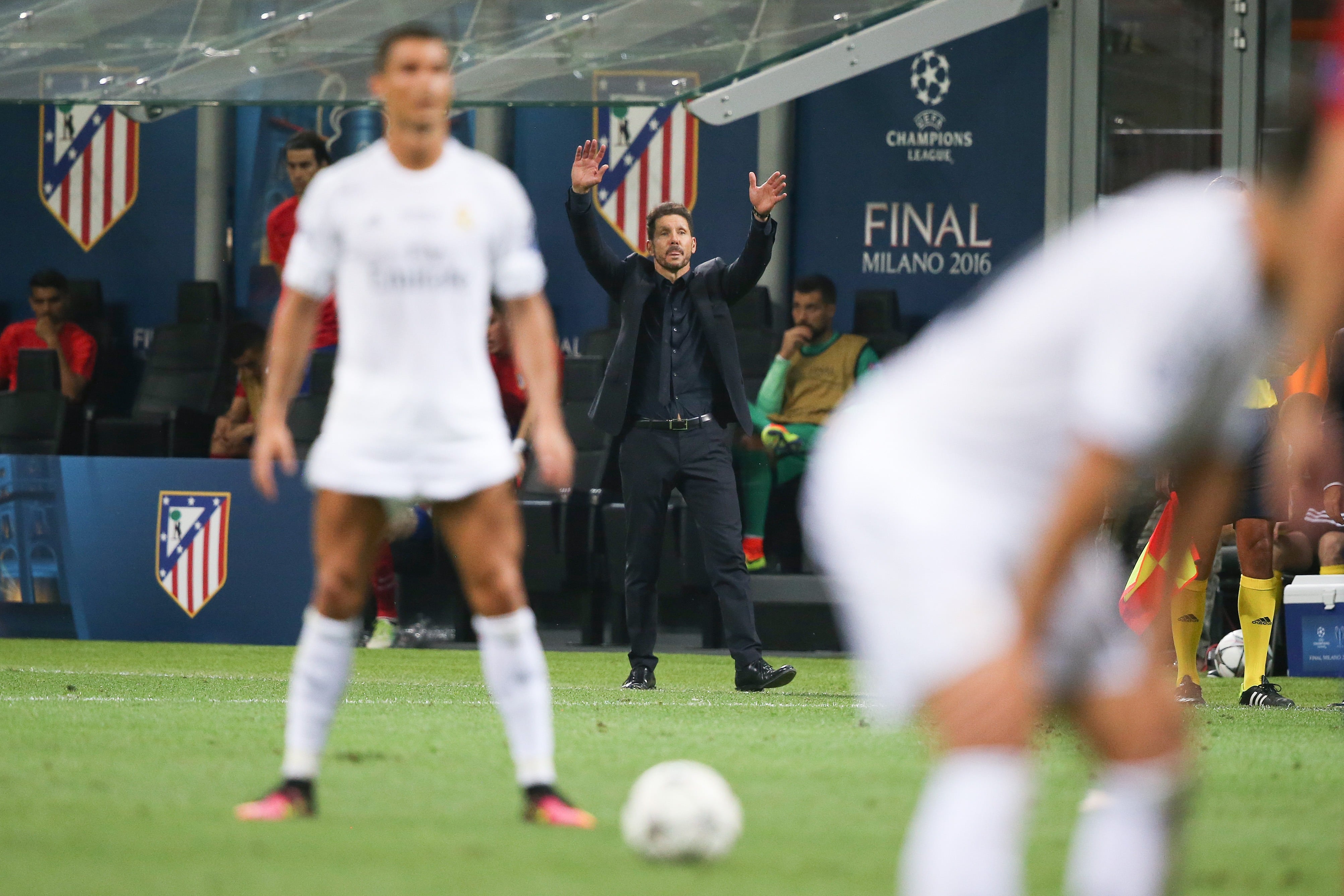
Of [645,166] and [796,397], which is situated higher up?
[645,166]

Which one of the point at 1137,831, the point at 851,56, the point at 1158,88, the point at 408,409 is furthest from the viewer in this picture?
the point at 1158,88

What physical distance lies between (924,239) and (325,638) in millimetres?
10238

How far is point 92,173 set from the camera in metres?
16.0

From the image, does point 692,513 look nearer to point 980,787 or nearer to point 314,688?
point 314,688

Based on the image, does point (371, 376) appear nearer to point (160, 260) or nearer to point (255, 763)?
point (255, 763)

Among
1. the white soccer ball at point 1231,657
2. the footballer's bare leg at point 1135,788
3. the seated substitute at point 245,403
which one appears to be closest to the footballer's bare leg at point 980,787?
the footballer's bare leg at point 1135,788

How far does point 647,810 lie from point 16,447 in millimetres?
9702

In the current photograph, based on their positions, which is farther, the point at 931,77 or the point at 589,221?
the point at 931,77

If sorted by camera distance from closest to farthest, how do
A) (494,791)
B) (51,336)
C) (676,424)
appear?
(494,791)
(676,424)
(51,336)

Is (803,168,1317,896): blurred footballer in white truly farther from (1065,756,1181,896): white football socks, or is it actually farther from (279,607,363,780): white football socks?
(279,607,363,780): white football socks

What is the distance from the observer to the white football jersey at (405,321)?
4.52 metres

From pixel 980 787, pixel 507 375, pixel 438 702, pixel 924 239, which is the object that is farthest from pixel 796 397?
pixel 980 787

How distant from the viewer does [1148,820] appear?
9.04ft

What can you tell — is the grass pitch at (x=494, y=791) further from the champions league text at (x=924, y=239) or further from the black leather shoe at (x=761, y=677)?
the champions league text at (x=924, y=239)
